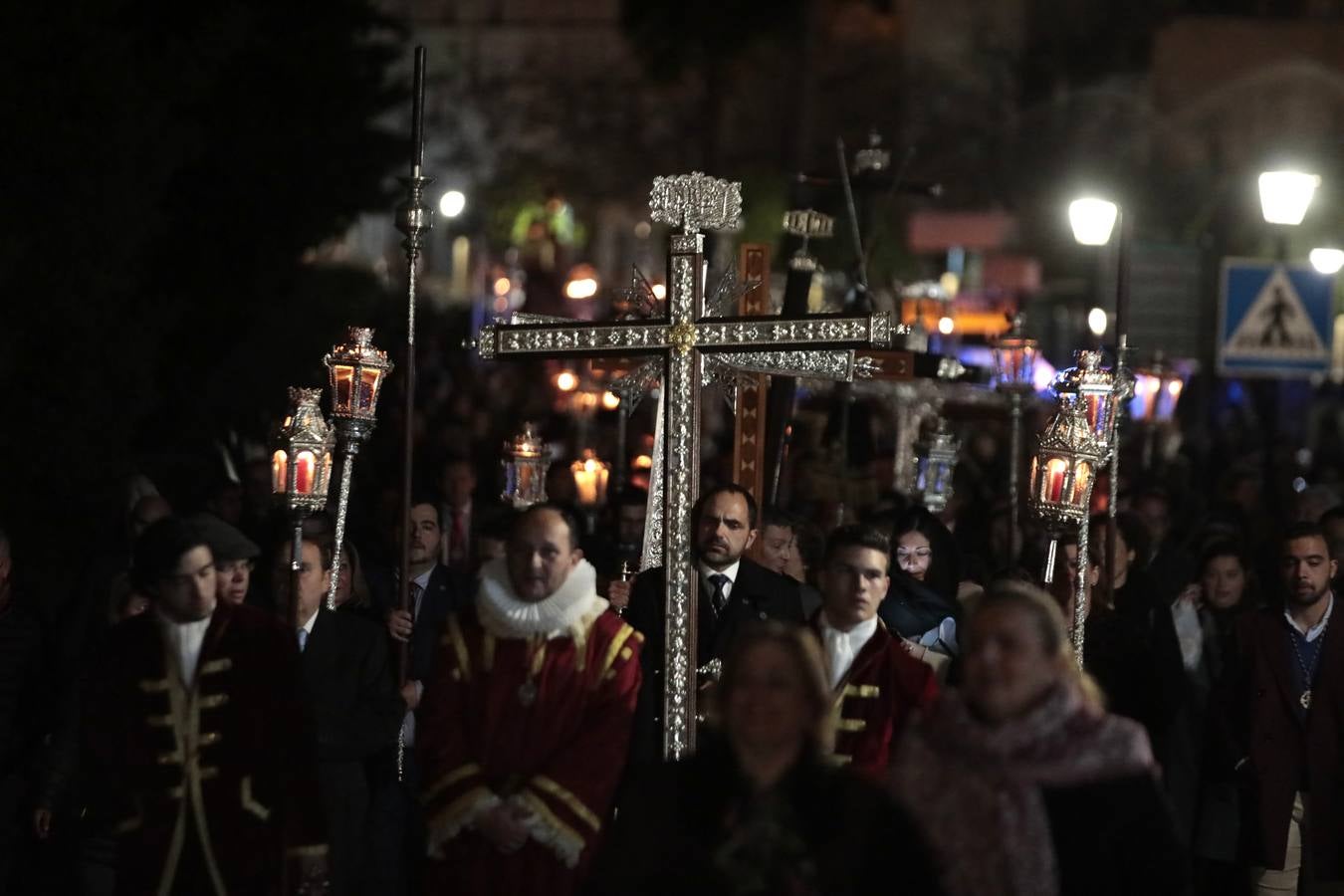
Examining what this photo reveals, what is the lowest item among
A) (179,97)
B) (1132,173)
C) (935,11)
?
(179,97)

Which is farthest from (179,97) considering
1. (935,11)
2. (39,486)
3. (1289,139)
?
(935,11)

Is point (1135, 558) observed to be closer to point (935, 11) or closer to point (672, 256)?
point (672, 256)

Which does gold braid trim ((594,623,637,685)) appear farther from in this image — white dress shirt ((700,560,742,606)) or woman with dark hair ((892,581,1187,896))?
white dress shirt ((700,560,742,606))

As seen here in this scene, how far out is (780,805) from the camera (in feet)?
19.5

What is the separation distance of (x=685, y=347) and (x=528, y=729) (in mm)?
2231

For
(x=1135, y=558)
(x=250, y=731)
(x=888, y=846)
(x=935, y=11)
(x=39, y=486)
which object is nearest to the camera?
(x=888, y=846)

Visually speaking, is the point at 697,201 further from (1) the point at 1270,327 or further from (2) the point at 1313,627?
(1) the point at 1270,327

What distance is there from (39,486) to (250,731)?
1063 cm

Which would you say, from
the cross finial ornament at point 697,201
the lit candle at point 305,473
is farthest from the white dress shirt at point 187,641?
the cross finial ornament at point 697,201

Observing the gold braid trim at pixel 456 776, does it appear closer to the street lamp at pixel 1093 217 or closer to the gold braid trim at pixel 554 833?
the gold braid trim at pixel 554 833

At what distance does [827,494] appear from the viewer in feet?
50.1

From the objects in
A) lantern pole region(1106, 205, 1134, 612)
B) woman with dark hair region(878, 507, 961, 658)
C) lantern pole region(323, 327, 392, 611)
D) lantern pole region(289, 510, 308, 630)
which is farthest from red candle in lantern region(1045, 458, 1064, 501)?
lantern pole region(289, 510, 308, 630)

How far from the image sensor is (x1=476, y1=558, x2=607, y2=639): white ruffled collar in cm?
747

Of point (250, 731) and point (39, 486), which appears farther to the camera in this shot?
point (39, 486)
